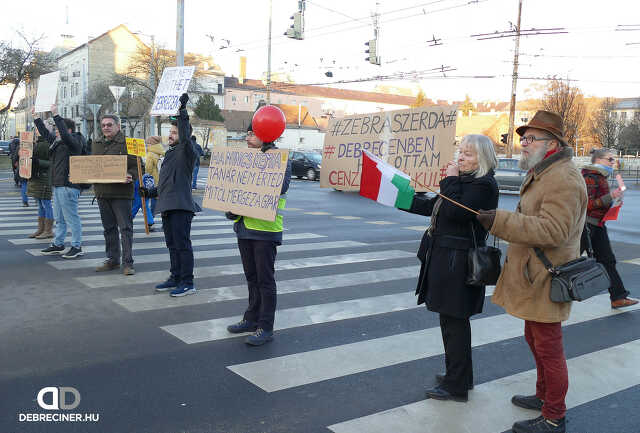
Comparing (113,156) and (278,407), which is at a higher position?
(113,156)

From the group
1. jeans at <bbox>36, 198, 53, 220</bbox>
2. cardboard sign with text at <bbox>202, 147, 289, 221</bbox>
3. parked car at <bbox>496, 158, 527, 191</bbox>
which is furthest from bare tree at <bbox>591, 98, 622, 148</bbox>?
cardboard sign with text at <bbox>202, 147, 289, 221</bbox>

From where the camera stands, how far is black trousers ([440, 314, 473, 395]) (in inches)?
147

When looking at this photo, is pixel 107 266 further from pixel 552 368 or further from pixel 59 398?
pixel 552 368

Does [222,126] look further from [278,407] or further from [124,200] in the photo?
[278,407]

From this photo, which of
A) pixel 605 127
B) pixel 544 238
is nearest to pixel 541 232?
pixel 544 238

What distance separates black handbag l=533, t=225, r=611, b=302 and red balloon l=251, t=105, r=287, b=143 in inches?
92.9

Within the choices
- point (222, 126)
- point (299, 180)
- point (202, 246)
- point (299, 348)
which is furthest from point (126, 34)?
point (299, 348)

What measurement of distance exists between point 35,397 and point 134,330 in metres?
1.43

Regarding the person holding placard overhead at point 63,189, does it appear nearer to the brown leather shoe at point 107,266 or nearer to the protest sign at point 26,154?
the brown leather shoe at point 107,266

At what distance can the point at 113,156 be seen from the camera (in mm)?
7262

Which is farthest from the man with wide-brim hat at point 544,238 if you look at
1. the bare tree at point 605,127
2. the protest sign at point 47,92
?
the bare tree at point 605,127

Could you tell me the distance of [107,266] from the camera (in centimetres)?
744

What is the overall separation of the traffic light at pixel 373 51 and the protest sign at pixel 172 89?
1761 cm

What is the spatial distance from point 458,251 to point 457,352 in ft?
2.20
